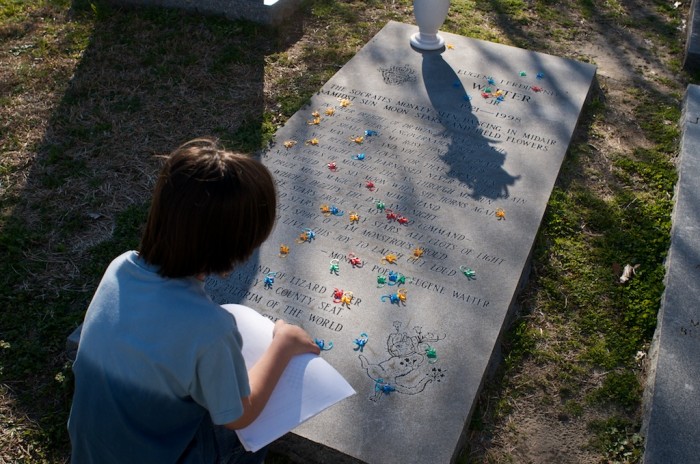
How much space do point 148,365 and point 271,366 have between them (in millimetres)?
502

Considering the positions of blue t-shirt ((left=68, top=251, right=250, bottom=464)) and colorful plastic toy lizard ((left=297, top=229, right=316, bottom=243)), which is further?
colorful plastic toy lizard ((left=297, top=229, right=316, bottom=243))

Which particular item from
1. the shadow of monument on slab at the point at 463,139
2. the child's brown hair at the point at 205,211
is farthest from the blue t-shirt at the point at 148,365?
the shadow of monument on slab at the point at 463,139

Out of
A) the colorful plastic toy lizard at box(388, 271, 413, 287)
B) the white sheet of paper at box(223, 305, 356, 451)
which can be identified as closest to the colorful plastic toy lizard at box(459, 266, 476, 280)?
the colorful plastic toy lizard at box(388, 271, 413, 287)

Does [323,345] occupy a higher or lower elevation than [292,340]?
lower

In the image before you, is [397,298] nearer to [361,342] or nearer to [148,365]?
[361,342]

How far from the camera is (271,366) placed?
2232 millimetres

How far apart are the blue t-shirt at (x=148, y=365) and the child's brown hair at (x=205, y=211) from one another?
9cm

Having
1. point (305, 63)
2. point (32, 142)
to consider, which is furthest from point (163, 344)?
point (305, 63)

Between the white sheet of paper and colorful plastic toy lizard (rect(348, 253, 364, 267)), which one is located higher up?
the white sheet of paper

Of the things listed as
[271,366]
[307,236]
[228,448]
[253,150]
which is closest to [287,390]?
[271,366]

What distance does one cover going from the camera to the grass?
314 cm

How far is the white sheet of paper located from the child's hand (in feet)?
0.12

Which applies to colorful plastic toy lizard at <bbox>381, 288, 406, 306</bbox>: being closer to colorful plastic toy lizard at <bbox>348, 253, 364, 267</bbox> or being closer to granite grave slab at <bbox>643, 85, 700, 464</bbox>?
colorful plastic toy lizard at <bbox>348, 253, 364, 267</bbox>

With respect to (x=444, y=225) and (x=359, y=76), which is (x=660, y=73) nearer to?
(x=359, y=76)
